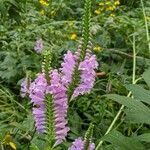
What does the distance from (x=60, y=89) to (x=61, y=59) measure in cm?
231

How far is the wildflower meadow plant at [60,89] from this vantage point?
129cm

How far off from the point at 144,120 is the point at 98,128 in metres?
1.18

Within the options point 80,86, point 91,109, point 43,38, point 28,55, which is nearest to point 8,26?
point 43,38

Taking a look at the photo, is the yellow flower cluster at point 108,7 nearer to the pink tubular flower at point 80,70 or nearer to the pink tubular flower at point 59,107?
the pink tubular flower at point 80,70

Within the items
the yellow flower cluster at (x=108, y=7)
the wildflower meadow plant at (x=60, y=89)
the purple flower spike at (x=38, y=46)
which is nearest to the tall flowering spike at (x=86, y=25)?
the wildflower meadow plant at (x=60, y=89)

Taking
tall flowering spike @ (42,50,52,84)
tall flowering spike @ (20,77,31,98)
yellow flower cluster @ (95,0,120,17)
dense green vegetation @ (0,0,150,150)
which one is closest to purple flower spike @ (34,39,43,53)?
dense green vegetation @ (0,0,150,150)

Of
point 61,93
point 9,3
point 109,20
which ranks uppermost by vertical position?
point 9,3

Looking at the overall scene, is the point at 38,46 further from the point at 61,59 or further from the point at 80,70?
the point at 80,70

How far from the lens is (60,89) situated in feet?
5.22

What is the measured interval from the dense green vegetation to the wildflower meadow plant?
0.19 m

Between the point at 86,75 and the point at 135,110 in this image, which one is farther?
the point at 86,75

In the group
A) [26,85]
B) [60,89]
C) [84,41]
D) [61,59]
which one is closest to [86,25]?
[84,41]

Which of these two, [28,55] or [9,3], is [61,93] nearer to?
[9,3]

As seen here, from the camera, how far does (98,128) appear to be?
2.87 m
